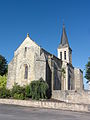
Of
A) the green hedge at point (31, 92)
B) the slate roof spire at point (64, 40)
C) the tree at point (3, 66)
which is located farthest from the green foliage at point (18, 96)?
the slate roof spire at point (64, 40)

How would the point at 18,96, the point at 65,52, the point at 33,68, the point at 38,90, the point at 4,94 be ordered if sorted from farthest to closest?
1. the point at 65,52
2. the point at 33,68
3. the point at 38,90
4. the point at 4,94
5. the point at 18,96

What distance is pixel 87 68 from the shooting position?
39.8m

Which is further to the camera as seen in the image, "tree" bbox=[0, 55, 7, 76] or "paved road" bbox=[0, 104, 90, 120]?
"tree" bbox=[0, 55, 7, 76]

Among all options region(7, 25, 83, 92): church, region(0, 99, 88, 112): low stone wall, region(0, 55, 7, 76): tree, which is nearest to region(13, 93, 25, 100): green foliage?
region(0, 99, 88, 112): low stone wall

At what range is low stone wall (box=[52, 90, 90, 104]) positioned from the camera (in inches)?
1021

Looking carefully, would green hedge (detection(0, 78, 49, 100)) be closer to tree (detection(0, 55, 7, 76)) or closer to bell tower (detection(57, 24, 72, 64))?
tree (detection(0, 55, 7, 76))

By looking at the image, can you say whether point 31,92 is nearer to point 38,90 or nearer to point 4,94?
point 38,90

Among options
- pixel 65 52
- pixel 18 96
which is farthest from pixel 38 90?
pixel 65 52

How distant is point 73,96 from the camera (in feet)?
87.1

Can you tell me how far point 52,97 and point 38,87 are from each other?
4.61 m

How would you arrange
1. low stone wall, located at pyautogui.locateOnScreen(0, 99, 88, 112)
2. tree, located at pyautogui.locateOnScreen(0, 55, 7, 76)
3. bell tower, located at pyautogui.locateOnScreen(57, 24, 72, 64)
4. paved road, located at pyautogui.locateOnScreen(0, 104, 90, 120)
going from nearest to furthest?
paved road, located at pyautogui.locateOnScreen(0, 104, 90, 120)
low stone wall, located at pyautogui.locateOnScreen(0, 99, 88, 112)
tree, located at pyautogui.locateOnScreen(0, 55, 7, 76)
bell tower, located at pyautogui.locateOnScreen(57, 24, 72, 64)

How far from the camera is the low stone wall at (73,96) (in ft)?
85.1

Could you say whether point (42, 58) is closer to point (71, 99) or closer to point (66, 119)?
point (71, 99)

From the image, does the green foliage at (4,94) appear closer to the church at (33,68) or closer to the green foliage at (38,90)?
the green foliage at (38,90)
